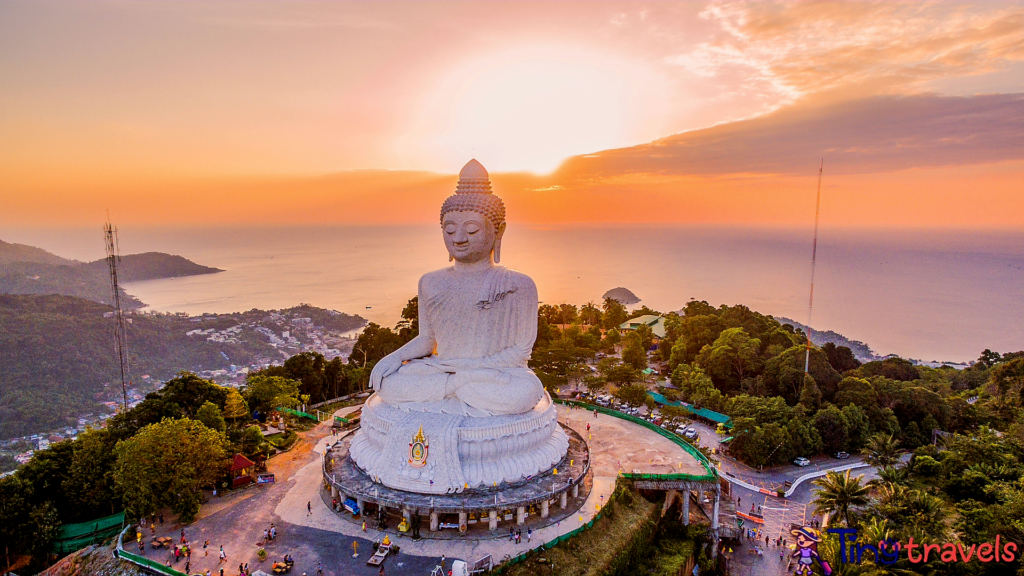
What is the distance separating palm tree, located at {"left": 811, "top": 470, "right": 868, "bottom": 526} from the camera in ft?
56.6

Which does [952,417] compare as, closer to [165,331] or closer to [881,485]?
[881,485]

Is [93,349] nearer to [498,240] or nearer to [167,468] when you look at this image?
[167,468]

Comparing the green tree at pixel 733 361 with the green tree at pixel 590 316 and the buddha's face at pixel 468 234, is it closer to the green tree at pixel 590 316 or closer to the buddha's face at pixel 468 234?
the green tree at pixel 590 316

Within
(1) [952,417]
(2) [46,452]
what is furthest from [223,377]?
(1) [952,417]

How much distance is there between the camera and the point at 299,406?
96.1ft

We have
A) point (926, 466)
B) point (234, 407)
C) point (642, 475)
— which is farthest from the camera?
point (234, 407)

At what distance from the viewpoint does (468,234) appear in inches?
744

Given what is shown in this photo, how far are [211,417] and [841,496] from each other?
23.4 meters

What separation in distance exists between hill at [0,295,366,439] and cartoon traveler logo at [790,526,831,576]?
40.4 m

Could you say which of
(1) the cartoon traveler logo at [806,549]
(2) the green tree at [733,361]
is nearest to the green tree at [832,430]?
(2) the green tree at [733,361]

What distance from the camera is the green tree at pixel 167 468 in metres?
16.8

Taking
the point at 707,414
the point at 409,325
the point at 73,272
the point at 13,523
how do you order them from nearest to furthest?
the point at 13,523 < the point at 707,414 < the point at 409,325 < the point at 73,272

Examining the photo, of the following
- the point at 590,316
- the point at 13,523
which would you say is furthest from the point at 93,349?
the point at 590,316

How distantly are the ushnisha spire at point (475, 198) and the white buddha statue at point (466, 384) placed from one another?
0.12 feet
